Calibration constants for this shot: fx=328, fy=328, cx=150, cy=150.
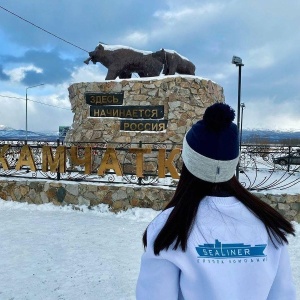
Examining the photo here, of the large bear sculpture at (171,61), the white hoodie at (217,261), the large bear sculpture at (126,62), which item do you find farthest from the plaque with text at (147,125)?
the white hoodie at (217,261)

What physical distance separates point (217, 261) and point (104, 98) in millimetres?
8595

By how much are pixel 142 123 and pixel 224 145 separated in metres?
7.84

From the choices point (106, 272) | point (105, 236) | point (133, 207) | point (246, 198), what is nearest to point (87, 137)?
point (133, 207)

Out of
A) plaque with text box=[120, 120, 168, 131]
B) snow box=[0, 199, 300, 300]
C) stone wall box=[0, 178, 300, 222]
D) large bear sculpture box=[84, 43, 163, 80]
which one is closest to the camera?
snow box=[0, 199, 300, 300]

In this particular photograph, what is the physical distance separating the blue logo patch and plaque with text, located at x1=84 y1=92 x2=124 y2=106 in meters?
8.23

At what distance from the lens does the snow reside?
11.2 feet

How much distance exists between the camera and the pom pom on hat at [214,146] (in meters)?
1.15

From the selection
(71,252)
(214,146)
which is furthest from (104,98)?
(214,146)

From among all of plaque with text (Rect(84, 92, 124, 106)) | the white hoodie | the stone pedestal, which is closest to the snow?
the white hoodie

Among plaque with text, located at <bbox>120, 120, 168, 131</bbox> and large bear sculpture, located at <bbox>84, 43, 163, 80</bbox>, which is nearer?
plaque with text, located at <bbox>120, 120, 168, 131</bbox>

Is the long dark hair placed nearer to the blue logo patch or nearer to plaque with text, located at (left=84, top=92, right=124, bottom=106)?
the blue logo patch

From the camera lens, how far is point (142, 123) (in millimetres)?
8953

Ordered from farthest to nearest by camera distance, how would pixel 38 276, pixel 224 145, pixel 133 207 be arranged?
pixel 133 207
pixel 38 276
pixel 224 145

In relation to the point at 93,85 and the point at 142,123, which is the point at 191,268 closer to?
the point at 142,123
